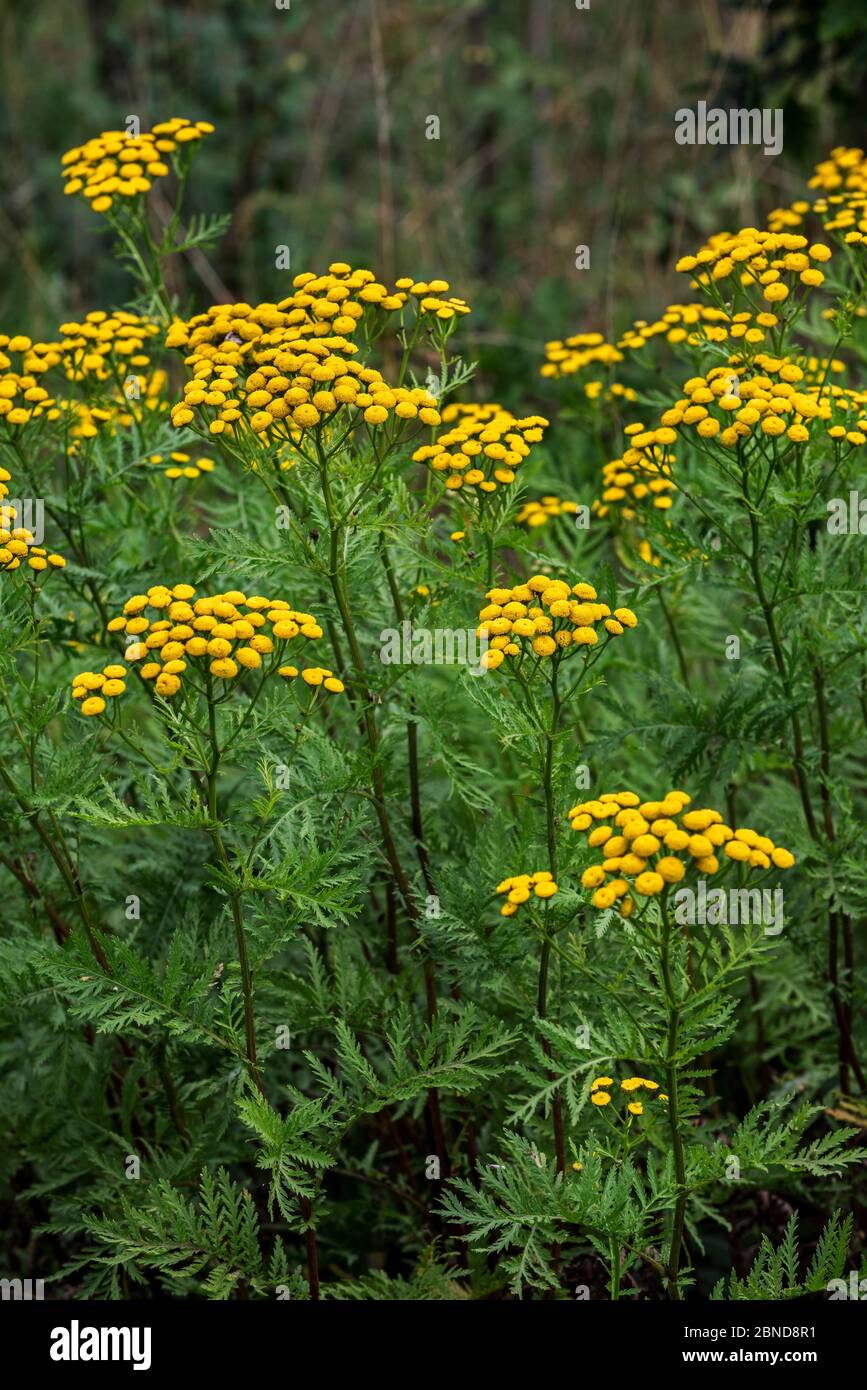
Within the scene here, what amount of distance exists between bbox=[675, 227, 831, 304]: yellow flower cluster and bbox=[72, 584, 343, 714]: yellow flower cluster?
1304 mm

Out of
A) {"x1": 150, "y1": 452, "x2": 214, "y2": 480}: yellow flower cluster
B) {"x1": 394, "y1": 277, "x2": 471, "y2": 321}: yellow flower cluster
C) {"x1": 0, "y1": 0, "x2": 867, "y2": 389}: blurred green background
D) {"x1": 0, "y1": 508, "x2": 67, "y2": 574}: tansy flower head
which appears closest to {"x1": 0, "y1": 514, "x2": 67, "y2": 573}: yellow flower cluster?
{"x1": 0, "y1": 508, "x2": 67, "y2": 574}: tansy flower head

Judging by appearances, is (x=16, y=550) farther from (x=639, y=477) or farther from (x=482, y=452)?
(x=639, y=477)

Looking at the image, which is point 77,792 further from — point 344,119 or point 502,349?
point 344,119

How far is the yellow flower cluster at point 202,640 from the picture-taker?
8.88 feet

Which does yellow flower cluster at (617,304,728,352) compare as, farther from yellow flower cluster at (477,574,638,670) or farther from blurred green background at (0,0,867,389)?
blurred green background at (0,0,867,389)

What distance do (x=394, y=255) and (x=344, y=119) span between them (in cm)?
351

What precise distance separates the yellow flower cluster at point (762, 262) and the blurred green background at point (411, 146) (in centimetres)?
427

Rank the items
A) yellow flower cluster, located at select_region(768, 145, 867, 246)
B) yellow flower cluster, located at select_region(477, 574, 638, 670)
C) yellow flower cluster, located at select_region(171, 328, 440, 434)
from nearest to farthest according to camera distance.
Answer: yellow flower cluster, located at select_region(477, 574, 638, 670) < yellow flower cluster, located at select_region(171, 328, 440, 434) < yellow flower cluster, located at select_region(768, 145, 867, 246)

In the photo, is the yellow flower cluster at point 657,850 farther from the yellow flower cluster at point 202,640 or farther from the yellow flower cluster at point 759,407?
the yellow flower cluster at point 759,407

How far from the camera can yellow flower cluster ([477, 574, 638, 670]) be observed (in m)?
2.81

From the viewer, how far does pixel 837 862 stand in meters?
3.49

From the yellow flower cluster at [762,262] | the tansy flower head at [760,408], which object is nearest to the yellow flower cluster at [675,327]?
the yellow flower cluster at [762,262]

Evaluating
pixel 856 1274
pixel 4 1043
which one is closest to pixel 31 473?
pixel 4 1043

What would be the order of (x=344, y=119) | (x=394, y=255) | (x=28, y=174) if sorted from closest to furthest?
(x=394, y=255), (x=28, y=174), (x=344, y=119)
